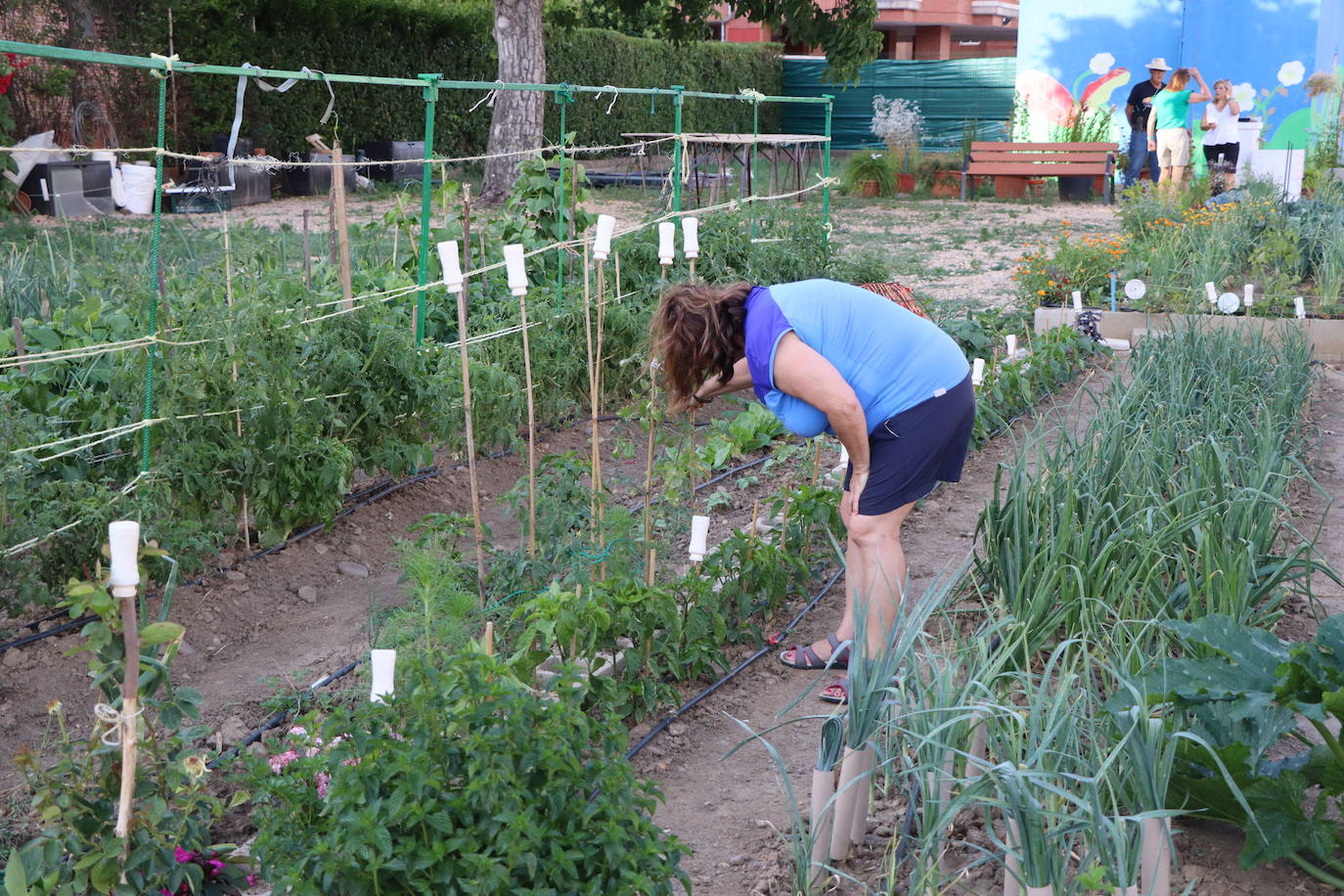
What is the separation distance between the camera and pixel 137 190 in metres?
12.0

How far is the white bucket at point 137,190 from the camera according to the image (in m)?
11.9

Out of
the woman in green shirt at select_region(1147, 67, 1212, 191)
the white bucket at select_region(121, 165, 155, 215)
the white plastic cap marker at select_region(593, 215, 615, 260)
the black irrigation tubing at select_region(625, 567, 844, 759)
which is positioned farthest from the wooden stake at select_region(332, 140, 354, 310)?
the woman in green shirt at select_region(1147, 67, 1212, 191)

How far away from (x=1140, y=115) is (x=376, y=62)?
377 inches

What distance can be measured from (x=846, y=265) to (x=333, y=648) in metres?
4.88

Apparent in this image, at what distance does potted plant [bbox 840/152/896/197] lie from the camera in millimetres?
16250

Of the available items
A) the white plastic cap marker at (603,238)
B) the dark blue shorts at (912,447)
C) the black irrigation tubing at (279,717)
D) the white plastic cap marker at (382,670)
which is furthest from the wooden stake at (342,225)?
the white plastic cap marker at (382,670)

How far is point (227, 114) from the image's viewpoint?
1391cm

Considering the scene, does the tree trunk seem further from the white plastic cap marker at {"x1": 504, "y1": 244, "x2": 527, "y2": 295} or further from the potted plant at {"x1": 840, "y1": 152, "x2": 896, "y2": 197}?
the white plastic cap marker at {"x1": 504, "y1": 244, "x2": 527, "y2": 295}

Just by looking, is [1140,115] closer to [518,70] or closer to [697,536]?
[518,70]

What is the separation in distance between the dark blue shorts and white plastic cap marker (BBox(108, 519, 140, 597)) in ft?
5.46

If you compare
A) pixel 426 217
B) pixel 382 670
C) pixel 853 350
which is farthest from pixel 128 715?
pixel 426 217

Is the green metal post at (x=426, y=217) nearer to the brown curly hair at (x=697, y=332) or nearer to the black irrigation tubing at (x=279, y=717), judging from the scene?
the black irrigation tubing at (x=279, y=717)

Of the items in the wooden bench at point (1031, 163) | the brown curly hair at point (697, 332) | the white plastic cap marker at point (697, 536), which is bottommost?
the white plastic cap marker at point (697, 536)

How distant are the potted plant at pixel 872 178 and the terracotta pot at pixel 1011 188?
1.40 meters
